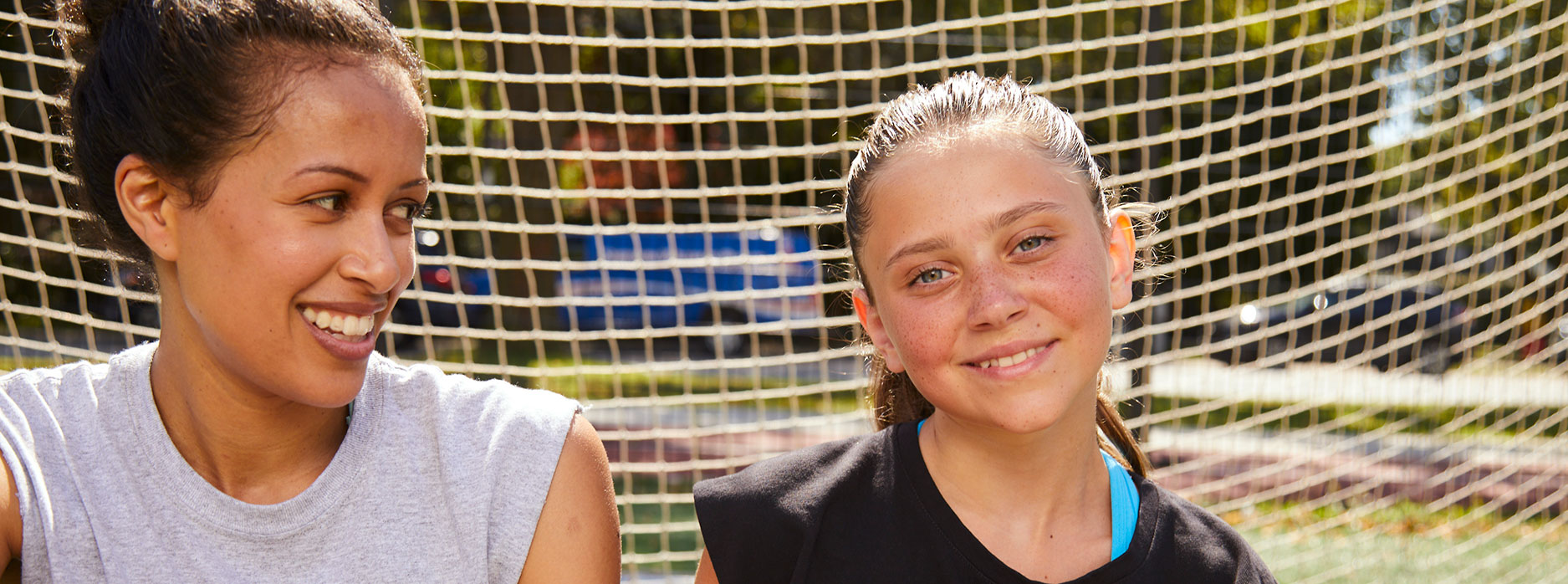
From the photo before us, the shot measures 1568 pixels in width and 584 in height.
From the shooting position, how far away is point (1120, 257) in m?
1.53

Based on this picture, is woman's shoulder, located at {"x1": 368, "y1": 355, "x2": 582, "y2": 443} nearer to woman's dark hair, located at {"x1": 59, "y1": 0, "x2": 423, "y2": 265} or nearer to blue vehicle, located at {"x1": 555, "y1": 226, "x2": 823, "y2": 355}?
woman's dark hair, located at {"x1": 59, "y1": 0, "x2": 423, "y2": 265}

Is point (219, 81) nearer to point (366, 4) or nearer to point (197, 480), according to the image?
point (366, 4)

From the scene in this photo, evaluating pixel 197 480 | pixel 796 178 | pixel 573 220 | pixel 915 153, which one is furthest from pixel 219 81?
pixel 573 220

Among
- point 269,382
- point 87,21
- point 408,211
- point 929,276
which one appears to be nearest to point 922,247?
point 929,276

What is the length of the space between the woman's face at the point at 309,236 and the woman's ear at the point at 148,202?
0.04 feet

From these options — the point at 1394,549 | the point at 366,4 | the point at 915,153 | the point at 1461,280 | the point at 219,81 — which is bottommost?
the point at 1394,549

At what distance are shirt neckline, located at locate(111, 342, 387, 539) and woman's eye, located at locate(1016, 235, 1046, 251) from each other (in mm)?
856

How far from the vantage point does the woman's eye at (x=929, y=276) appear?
1.43m

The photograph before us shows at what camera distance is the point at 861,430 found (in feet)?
20.2

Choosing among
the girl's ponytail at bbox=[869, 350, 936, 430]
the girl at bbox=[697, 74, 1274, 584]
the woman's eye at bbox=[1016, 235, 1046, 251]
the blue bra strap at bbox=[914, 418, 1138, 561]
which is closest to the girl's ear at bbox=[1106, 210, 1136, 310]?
the girl at bbox=[697, 74, 1274, 584]

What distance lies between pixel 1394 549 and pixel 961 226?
3.86 m

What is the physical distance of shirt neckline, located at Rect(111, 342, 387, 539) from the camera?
1332mm

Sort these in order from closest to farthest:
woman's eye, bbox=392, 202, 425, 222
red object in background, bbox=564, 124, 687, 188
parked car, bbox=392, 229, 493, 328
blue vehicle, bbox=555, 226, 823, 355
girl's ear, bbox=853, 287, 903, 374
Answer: woman's eye, bbox=392, 202, 425, 222 → girl's ear, bbox=853, 287, 903, 374 → red object in background, bbox=564, 124, 687, 188 → blue vehicle, bbox=555, 226, 823, 355 → parked car, bbox=392, 229, 493, 328

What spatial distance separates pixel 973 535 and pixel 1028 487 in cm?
12
